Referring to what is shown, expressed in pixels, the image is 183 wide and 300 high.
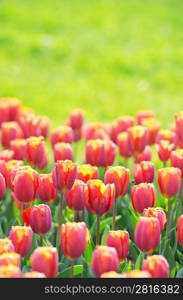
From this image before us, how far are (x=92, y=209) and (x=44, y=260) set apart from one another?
2.10 ft

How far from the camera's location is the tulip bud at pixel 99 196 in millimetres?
3164

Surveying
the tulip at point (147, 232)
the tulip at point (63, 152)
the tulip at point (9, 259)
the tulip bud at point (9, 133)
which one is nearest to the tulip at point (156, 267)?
the tulip at point (147, 232)

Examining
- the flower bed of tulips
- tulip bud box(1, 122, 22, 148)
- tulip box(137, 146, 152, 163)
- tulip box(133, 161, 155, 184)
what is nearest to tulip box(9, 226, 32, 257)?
the flower bed of tulips

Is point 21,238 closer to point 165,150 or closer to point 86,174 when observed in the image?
point 86,174

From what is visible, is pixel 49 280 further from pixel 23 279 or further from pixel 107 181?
pixel 107 181

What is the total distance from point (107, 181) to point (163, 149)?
0.67m

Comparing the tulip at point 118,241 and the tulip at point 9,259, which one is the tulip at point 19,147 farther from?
the tulip at point 9,259

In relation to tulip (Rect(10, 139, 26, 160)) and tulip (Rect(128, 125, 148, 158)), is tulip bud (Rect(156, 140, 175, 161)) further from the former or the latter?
tulip (Rect(10, 139, 26, 160))

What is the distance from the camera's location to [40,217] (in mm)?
3111

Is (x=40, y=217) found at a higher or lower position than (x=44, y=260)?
higher

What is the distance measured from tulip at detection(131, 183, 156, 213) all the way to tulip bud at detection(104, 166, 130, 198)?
0.14 metres

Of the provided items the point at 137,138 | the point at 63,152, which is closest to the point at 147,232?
the point at 63,152

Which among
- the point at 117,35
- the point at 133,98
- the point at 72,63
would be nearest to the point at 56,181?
the point at 133,98

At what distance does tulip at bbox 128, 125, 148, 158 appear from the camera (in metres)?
4.11
